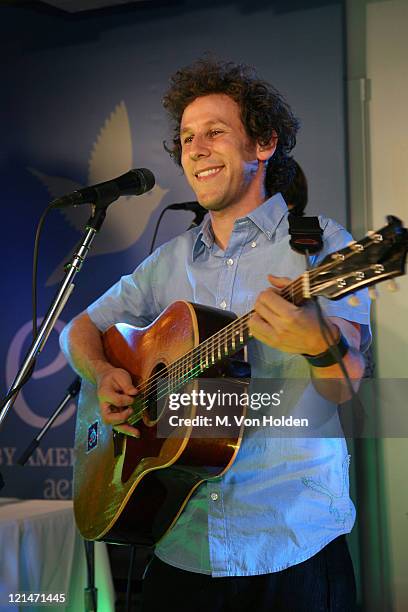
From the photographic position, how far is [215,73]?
7.02 ft

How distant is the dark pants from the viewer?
168 cm

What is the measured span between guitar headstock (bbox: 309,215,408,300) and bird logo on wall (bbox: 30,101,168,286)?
2.27m

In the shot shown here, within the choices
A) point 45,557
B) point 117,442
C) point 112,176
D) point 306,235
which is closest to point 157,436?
point 117,442

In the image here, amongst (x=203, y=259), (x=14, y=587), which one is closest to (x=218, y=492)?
(x=203, y=259)

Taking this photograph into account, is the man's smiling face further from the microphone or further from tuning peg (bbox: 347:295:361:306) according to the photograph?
tuning peg (bbox: 347:295:361:306)

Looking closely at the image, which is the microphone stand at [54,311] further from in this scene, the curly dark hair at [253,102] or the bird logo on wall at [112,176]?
the bird logo on wall at [112,176]

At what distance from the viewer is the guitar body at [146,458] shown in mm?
1747

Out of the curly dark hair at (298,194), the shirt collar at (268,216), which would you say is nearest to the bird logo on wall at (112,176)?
the curly dark hair at (298,194)

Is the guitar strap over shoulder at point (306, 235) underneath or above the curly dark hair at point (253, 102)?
underneath

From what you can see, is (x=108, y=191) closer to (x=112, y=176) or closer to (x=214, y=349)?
(x=214, y=349)

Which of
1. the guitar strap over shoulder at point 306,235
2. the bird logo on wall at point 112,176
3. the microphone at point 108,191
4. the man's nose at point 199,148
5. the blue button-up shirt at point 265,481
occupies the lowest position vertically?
the blue button-up shirt at point 265,481

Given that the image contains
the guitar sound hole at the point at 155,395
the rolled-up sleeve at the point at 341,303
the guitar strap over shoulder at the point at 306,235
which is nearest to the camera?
the rolled-up sleeve at the point at 341,303

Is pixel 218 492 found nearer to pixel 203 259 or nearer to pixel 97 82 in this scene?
pixel 203 259

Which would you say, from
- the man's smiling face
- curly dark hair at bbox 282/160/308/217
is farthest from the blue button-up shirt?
curly dark hair at bbox 282/160/308/217
